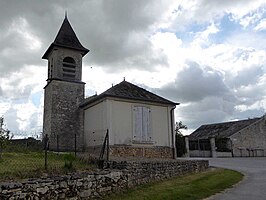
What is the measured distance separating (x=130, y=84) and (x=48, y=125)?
244 inches

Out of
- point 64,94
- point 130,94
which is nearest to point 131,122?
point 130,94

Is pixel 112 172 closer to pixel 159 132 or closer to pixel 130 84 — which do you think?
pixel 159 132

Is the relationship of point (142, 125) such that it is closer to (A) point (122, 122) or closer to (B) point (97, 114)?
(A) point (122, 122)

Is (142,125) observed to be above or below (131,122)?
below

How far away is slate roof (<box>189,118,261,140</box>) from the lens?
118 feet

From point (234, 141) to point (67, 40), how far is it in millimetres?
22849

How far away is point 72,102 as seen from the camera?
2025 centimetres

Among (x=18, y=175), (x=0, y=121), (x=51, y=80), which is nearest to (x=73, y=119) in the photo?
(x=51, y=80)

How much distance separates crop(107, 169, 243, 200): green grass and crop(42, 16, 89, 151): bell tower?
892 cm

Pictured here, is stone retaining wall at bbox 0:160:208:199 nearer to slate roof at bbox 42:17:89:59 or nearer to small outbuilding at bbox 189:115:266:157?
slate roof at bbox 42:17:89:59

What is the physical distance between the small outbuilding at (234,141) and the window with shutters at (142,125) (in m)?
17.8

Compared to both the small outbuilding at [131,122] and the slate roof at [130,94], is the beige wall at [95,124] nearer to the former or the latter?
the small outbuilding at [131,122]

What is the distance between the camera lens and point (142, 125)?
1714cm

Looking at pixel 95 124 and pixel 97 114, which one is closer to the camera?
Result: pixel 97 114
